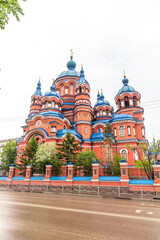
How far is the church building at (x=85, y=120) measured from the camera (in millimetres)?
25281

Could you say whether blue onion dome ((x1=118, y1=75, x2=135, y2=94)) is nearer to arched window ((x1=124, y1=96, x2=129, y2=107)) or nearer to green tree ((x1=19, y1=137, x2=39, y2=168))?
arched window ((x1=124, y1=96, x2=129, y2=107))

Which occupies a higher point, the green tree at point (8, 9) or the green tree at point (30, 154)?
the green tree at point (8, 9)

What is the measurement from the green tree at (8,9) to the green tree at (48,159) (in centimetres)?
1519

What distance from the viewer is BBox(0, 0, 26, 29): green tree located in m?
6.70

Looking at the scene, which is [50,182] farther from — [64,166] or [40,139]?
[40,139]

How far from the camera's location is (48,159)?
19.4 meters

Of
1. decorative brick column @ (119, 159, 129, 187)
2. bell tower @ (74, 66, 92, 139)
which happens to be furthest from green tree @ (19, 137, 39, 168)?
decorative brick column @ (119, 159, 129, 187)

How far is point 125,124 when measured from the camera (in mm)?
26938

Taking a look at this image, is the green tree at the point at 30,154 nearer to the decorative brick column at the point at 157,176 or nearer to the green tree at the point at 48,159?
the green tree at the point at 48,159

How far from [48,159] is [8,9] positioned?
15966mm

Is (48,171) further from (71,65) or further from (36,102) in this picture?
(71,65)

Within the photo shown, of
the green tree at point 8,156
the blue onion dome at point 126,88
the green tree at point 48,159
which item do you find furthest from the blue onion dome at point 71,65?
the green tree at point 48,159

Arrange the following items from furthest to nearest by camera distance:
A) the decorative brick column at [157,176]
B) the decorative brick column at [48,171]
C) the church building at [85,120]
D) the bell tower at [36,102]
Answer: the bell tower at [36,102]
the church building at [85,120]
the decorative brick column at [48,171]
the decorative brick column at [157,176]

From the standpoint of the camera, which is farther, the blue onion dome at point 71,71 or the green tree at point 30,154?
the blue onion dome at point 71,71
